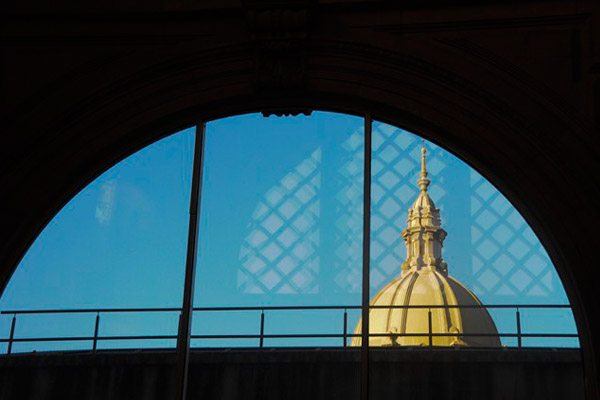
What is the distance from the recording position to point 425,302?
913cm

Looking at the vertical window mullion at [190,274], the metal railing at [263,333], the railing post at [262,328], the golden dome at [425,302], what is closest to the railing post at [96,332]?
the metal railing at [263,333]

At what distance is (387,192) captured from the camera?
31.6 ft

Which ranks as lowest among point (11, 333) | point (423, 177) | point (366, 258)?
point (11, 333)

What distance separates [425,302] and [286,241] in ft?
4.09

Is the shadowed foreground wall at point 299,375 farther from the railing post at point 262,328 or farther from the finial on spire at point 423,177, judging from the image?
the finial on spire at point 423,177

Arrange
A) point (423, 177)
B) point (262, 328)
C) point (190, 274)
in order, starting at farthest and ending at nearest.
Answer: point (423, 177) < point (190, 274) < point (262, 328)

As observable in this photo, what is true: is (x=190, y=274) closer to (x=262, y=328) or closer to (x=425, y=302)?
(x=262, y=328)

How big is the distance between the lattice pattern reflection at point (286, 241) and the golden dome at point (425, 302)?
2.07ft

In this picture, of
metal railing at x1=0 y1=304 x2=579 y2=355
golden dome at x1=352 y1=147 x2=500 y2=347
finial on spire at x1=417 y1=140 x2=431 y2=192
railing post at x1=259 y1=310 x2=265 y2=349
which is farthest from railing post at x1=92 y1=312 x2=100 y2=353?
finial on spire at x1=417 y1=140 x2=431 y2=192

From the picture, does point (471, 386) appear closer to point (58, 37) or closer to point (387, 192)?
point (387, 192)

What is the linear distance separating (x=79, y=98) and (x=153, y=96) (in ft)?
1.97

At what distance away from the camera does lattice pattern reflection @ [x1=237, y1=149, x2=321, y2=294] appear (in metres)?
9.48

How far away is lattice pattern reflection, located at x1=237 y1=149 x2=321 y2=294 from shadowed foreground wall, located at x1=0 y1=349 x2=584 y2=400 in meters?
0.60

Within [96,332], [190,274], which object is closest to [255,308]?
[190,274]
